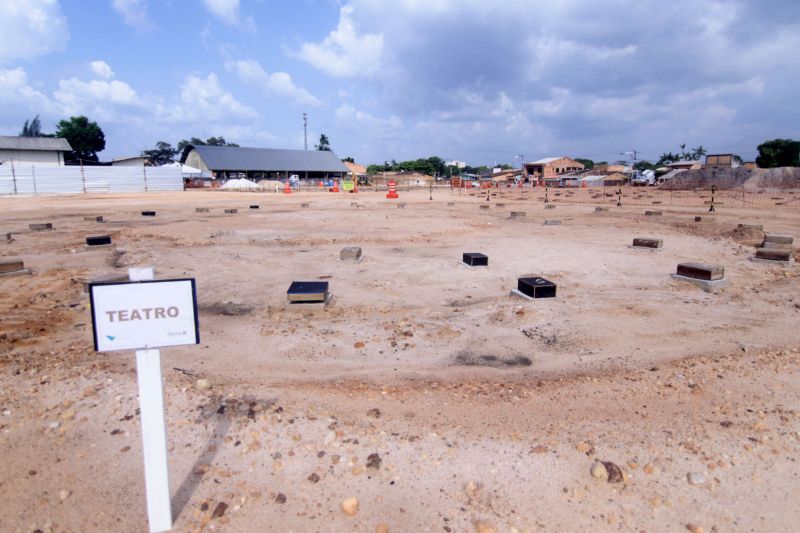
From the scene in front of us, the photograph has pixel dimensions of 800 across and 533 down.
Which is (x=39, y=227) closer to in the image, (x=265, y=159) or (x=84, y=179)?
(x=84, y=179)

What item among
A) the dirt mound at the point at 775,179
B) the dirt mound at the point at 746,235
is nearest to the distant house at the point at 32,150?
the dirt mound at the point at 746,235

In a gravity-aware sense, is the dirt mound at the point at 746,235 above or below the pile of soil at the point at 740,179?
below

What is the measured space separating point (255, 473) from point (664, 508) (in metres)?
2.46

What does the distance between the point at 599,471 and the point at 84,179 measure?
51121 mm

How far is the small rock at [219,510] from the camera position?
9.00ft

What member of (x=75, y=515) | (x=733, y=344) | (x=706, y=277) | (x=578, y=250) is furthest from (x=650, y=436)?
(x=578, y=250)

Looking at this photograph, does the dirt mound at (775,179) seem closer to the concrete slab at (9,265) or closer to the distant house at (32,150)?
the concrete slab at (9,265)

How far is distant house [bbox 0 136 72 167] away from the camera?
2128 inches

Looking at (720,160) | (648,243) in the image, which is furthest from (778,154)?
(648,243)

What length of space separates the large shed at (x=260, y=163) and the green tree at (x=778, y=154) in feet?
194

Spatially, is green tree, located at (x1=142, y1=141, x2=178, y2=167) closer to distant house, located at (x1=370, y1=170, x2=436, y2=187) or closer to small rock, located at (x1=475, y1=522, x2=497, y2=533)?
distant house, located at (x1=370, y1=170, x2=436, y2=187)

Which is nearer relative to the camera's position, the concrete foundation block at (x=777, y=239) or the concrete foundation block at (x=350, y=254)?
the concrete foundation block at (x=350, y=254)

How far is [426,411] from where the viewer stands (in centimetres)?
382

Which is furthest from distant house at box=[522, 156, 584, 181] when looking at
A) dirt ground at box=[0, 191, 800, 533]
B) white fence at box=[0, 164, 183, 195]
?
dirt ground at box=[0, 191, 800, 533]
